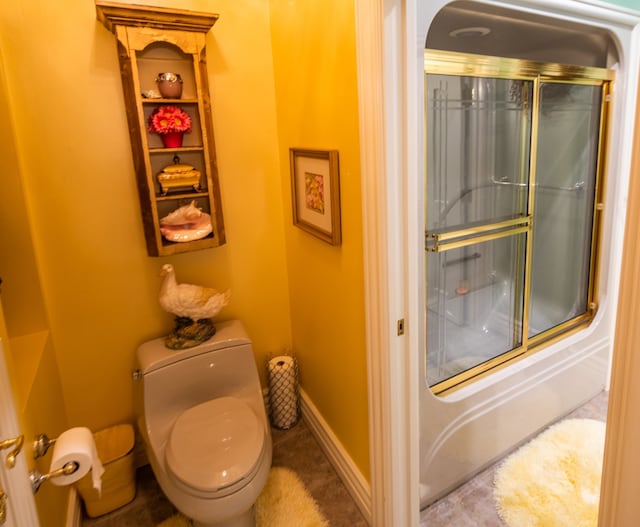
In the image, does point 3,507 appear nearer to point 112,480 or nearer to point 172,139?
point 112,480

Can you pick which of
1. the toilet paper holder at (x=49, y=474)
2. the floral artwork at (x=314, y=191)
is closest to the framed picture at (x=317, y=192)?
the floral artwork at (x=314, y=191)

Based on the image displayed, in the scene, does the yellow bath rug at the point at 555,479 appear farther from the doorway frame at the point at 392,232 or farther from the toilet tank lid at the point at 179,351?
the toilet tank lid at the point at 179,351

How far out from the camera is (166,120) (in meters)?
1.81

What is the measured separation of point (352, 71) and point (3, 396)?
4.04 feet

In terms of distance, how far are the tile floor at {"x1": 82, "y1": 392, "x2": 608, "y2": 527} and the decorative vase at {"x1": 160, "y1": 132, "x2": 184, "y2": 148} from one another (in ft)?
4.94

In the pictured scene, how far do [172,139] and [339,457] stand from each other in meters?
1.55

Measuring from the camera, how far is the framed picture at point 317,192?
1.62 m

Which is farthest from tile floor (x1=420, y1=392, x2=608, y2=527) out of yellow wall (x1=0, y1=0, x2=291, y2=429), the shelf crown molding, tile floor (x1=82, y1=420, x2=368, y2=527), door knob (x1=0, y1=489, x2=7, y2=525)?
the shelf crown molding

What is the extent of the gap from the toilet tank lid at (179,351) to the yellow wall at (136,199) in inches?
4.9

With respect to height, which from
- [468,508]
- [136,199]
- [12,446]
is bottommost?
[468,508]

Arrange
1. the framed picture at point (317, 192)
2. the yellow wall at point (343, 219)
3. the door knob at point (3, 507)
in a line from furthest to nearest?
1. the framed picture at point (317, 192)
2. the yellow wall at point (343, 219)
3. the door knob at point (3, 507)

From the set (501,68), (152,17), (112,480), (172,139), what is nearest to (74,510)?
(112,480)

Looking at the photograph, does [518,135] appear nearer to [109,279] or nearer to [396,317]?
[396,317]

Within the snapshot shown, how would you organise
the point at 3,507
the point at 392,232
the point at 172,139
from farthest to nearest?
the point at 172,139
the point at 392,232
the point at 3,507
